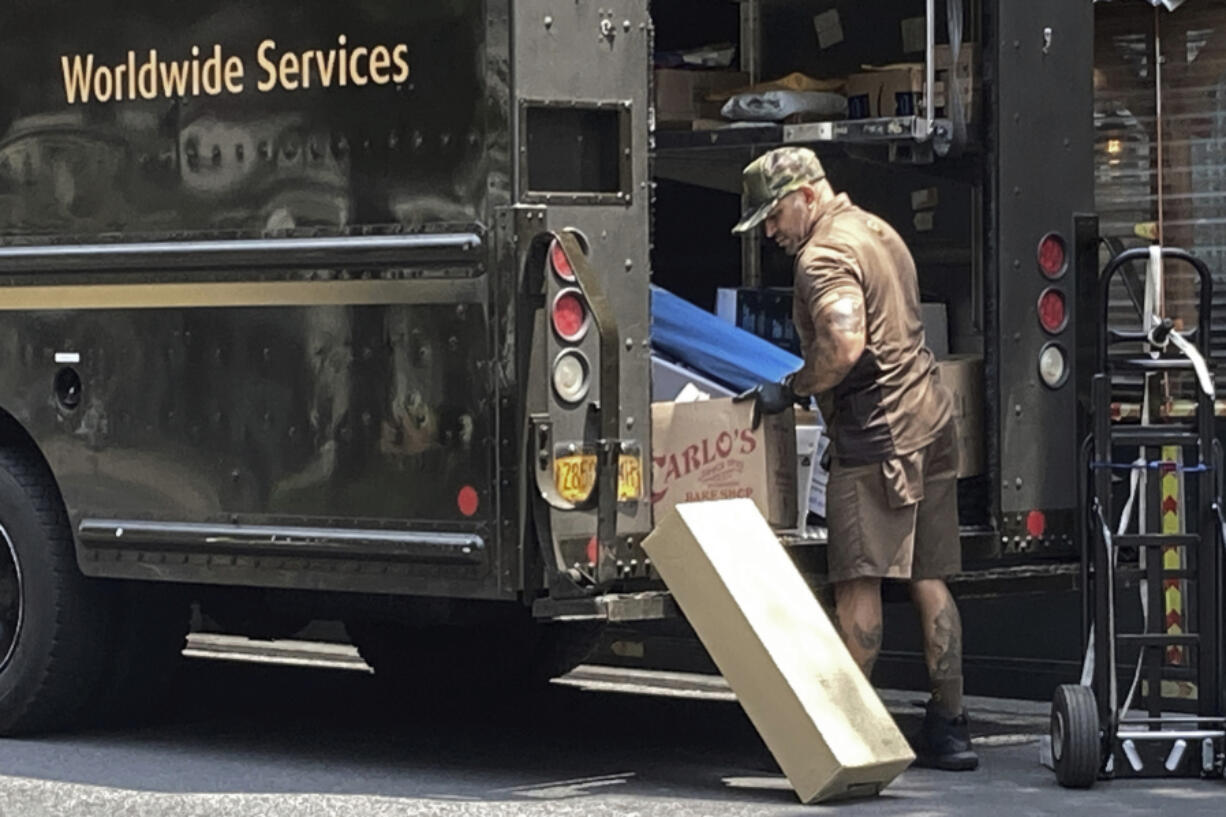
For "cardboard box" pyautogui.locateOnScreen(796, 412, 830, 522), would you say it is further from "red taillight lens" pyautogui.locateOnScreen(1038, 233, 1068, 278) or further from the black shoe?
"red taillight lens" pyautogui.locateOnScreen(1038, 233, 1068, 278)

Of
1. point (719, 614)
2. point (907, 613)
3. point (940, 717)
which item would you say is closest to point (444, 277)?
point (719, 614)

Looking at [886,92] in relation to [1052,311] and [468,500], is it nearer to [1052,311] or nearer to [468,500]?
[1052,311]

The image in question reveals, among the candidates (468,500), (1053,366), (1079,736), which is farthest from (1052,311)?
(468,500)

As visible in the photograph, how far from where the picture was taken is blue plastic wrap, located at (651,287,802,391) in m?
8.59

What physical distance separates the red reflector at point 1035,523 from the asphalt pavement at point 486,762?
70 centimetres

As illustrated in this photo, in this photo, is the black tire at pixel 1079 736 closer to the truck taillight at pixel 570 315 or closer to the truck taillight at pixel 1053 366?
the truck taillight at pixel 1053 366

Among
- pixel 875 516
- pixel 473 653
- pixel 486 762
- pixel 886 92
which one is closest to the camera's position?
pixel 875 516

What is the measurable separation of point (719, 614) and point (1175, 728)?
1.48 metres

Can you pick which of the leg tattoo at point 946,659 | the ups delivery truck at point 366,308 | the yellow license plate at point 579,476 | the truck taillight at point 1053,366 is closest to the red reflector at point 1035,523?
the ups delivery truck at point 366,308

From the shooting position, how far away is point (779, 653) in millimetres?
7742

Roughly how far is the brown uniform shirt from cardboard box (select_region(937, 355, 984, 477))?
1.54 feet

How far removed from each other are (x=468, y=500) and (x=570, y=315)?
588mm

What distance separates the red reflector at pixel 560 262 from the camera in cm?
773

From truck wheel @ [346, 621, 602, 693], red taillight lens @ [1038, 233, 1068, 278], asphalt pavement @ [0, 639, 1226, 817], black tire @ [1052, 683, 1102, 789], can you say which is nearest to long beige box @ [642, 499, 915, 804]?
asphalt pavement @ [0, 639, 1226, 817]
